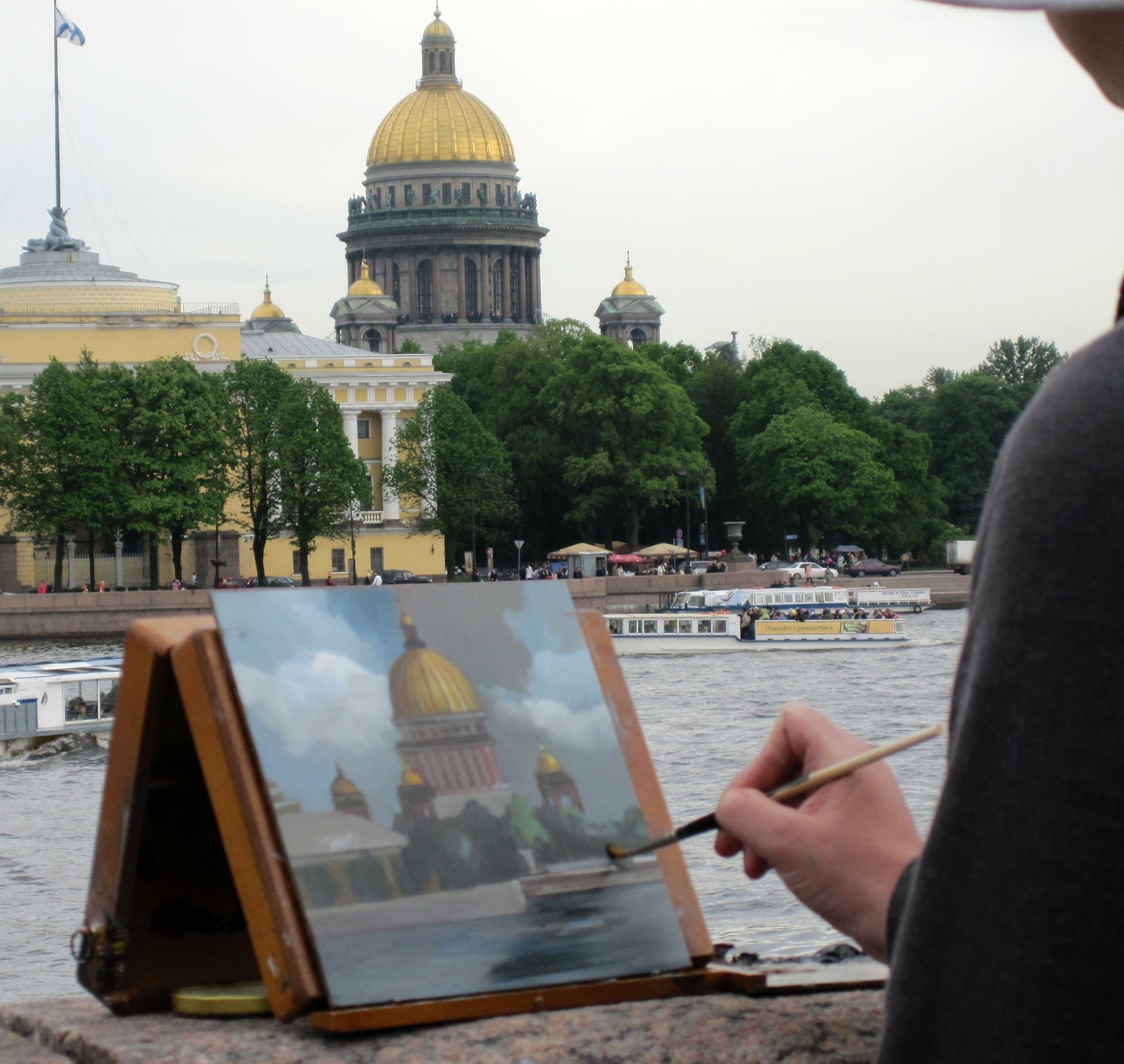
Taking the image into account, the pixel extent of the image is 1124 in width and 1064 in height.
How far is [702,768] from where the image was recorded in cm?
1984

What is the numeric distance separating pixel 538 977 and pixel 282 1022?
0.96ft

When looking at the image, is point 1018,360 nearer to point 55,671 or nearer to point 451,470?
point 451,470

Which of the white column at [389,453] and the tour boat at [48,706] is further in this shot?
the white column at [389,453]

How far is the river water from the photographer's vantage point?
1213cm

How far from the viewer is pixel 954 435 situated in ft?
238

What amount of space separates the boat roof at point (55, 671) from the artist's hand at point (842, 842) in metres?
24.5

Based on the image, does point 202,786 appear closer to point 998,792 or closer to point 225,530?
point 998,792

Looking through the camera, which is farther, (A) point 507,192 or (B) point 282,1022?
(A) point 507,192

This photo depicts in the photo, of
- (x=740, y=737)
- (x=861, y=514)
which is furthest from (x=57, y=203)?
(x=740, y=737)

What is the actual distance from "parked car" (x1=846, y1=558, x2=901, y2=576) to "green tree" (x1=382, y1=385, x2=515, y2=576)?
1097cm

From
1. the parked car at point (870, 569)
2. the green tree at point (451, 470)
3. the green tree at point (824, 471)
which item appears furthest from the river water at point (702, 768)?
the green tree at point (451, 470)

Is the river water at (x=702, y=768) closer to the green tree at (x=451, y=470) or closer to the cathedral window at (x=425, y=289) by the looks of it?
the green tree at (x=451, y=470)

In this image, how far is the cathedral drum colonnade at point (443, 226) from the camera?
99125 millimetres

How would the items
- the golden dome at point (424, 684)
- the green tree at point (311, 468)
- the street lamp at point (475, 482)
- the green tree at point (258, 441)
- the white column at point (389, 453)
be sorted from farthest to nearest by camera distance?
the white column at point (389, 453), the street lamp at point (475, 482), the green tree at point (311, 468), the green tree at point (258, 441), the golden dome at point (424, 684)
